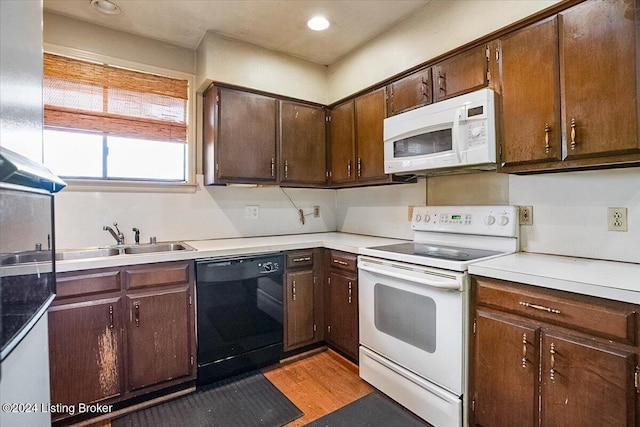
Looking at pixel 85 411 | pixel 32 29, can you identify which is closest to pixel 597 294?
pixel 32 29

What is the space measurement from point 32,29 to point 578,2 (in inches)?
86.3

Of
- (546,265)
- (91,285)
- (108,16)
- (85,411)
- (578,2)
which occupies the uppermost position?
(108,16)

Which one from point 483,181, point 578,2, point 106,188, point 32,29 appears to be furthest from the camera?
point 106,188

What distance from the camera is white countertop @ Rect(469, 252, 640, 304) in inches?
46.8

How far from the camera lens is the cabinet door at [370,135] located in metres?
2.51

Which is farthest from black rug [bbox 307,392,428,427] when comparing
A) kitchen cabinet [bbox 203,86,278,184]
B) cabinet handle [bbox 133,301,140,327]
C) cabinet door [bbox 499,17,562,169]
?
kitchen cabinet [bbox 203,86,278,184]

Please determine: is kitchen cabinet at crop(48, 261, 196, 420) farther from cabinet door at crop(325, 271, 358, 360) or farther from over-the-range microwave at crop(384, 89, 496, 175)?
over-the-range microwave at crop(384, 89, 496, 175)

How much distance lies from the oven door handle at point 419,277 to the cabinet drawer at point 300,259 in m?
0.54

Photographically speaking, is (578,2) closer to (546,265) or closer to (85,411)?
(546,265)

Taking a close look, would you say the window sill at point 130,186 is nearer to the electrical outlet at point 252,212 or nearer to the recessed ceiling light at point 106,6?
the electrical outlet at point 252,212

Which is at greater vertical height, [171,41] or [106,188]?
[171,41]

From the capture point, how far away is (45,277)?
3.66 feet

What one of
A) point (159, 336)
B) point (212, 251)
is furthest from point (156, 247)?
point (159, 336)

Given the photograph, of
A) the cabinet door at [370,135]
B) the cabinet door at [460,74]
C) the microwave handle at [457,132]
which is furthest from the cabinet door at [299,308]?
the cabinet door at [460,74]
